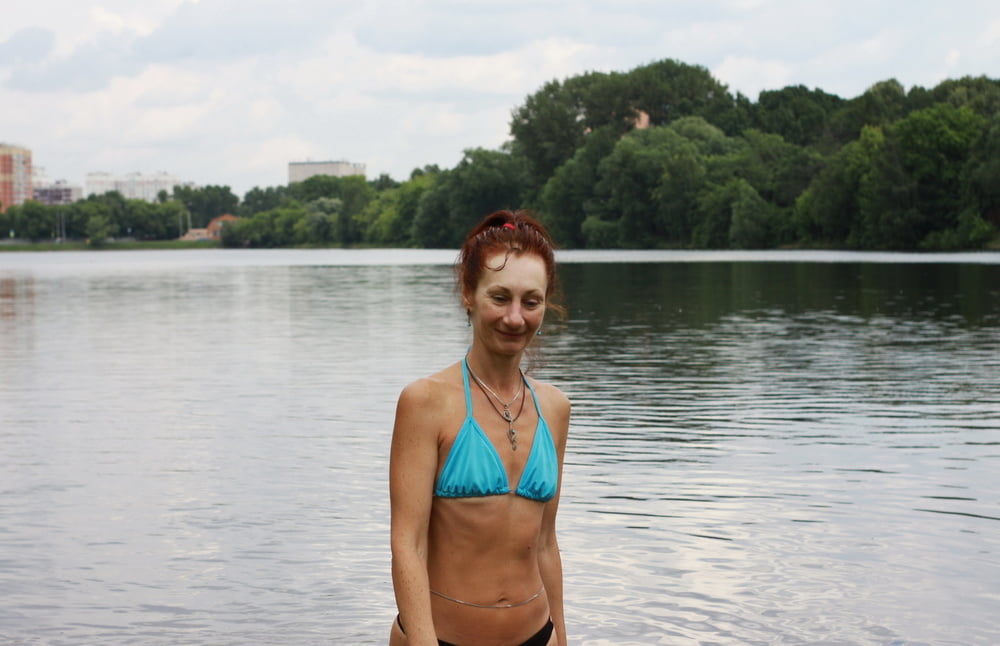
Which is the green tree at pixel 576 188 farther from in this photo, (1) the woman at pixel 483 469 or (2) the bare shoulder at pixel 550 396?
(1) the woman at pixel 483 469

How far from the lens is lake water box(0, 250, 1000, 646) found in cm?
790

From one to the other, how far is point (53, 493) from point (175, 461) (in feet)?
5.57

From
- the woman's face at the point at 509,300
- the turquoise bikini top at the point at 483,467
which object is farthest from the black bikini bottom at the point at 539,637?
the woman's face at the point at 509,300

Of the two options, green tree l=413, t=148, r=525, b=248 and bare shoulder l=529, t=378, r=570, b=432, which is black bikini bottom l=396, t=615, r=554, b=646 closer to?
bare shoulder l=529, t=378, r=570, b=432

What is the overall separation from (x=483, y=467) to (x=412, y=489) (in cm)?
19

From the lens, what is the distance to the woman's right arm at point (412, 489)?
3.44m

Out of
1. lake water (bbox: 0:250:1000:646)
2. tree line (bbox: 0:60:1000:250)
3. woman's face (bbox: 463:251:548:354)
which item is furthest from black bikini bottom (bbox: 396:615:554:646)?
tree line (bbox: 0:60:1000:250)

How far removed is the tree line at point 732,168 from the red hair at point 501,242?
66535 mm

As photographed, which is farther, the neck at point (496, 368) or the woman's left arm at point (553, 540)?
the woman's left arm at point (553, 540)

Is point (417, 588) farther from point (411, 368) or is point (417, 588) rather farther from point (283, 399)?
point (411, 368)

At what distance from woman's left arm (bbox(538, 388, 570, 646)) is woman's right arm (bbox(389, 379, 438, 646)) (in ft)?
1.34

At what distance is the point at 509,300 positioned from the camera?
354 cm

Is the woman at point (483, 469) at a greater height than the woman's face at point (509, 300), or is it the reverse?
the woman's face at point (509, 300)

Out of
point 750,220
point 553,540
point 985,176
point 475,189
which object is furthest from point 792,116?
point 553,540
